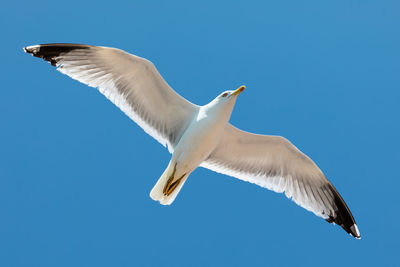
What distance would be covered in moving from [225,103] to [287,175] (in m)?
1.43

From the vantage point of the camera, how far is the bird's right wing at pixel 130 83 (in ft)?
22.0

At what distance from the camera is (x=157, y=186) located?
6.75m

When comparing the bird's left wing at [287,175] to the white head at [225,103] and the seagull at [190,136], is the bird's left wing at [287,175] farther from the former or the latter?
the white head at [225,103]

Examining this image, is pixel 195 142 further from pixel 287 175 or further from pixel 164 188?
pixel 287 175

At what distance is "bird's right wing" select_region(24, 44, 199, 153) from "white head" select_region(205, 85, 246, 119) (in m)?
0.32

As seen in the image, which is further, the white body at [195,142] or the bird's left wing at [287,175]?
the bird's left wing at [287,175]

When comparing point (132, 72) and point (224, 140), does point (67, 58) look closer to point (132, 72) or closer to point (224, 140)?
point (132, 72)

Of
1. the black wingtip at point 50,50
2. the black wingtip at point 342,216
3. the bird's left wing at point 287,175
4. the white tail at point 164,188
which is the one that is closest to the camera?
the black wingtip at point 50,50

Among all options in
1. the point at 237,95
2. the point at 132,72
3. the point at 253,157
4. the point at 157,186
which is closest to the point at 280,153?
the point at 253,157

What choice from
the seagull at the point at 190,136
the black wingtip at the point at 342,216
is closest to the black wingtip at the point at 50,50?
the seagull at the point at 190,136

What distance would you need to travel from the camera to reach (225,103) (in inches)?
266

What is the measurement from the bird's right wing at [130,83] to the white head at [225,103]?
316 mm

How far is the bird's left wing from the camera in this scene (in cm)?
740

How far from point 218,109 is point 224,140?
619 millimetres
